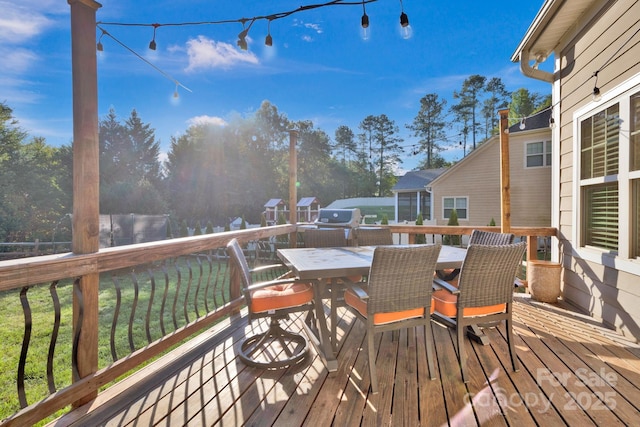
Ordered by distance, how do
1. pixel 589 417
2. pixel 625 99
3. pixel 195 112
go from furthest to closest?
pixel 195 112 < pixel 625 99 < pixel 589 417

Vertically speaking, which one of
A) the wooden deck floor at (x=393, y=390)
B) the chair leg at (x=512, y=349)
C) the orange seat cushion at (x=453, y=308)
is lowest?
the wooden deck floor at (x=393, y=390)

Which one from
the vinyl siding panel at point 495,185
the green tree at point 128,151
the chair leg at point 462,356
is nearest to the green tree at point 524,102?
the vinyl siding panel at point 495,185

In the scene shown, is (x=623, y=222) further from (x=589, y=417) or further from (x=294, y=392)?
(x=294, y=392)

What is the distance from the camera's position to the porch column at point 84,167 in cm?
162

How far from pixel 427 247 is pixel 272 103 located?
28420 millimetres

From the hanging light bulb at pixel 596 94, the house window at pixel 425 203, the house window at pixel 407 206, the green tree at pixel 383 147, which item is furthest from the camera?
the green tree at pixel 383 147

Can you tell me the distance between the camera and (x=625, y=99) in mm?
2666

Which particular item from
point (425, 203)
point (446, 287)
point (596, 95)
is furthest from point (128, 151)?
point (596, 95)

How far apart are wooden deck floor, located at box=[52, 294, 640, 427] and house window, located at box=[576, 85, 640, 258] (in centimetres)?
100

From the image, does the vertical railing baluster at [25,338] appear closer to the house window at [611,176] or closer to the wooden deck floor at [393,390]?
the wooden deck floor at [393,390]

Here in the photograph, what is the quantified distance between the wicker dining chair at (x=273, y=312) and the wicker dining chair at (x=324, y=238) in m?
1.08

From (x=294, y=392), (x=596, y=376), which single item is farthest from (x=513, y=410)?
(x=294, y=392)

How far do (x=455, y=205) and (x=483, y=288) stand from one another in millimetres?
10680

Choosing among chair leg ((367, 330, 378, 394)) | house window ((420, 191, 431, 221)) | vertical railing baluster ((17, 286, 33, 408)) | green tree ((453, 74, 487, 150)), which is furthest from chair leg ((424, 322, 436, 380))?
green tree ((453, 74, 487, 150))
